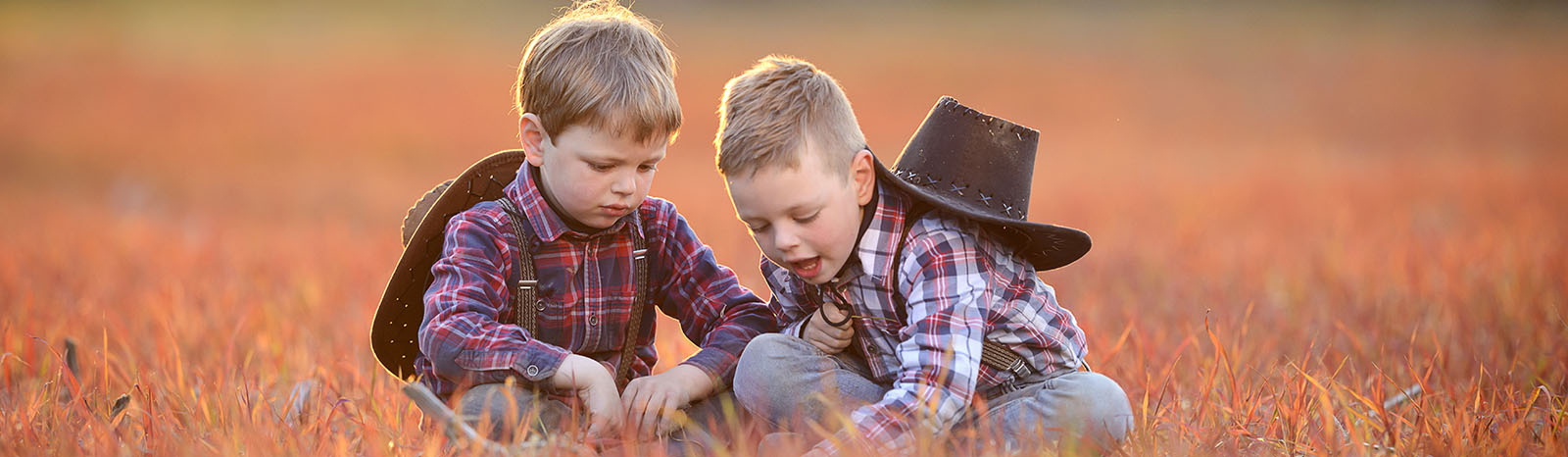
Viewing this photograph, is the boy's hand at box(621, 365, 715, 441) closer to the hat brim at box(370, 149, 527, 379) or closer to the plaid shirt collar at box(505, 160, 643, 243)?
the plaid shirt collar at box(505, 160, 643, 243)

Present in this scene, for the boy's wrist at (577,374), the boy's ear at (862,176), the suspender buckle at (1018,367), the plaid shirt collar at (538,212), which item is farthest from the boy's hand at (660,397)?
the suspender buckle at (1018,367)

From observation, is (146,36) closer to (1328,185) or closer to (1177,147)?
(1177,147)

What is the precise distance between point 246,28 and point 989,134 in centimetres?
1848

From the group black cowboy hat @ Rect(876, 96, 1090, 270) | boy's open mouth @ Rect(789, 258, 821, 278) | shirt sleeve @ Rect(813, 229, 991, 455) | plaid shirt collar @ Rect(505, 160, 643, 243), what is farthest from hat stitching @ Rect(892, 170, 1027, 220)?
plaid shirt collar @ Rect(505, 160, 643, 243)

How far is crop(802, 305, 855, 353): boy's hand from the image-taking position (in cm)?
299

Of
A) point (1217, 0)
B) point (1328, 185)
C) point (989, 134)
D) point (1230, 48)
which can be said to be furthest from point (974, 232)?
point (1217, 0)

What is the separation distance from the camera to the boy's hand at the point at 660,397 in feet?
9.63

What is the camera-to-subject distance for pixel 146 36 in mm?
18297

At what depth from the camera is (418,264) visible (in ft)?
10.3

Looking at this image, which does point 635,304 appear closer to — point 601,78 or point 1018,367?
point 601,78

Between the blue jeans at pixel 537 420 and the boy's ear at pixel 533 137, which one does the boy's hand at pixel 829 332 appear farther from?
the boy's ear at pixel 533 137

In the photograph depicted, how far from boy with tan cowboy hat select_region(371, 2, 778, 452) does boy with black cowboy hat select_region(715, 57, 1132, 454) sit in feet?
0.73

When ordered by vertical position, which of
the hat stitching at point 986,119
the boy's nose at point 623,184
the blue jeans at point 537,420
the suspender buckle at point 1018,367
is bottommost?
the blue jeans at point 537,420

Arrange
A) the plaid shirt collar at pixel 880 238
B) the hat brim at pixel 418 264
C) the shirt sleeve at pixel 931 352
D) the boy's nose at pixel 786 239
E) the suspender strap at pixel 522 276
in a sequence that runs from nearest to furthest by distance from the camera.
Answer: the shirt sleeve at pixel 931 352 < the boy's nose at pixel 786 239 < the plaid shirt collar at pixel 880 238 < the suspender strap at pixel 522 276 < the hat brim at pixel 418 264
